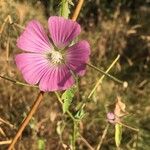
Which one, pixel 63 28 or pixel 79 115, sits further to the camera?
pixel 79 115


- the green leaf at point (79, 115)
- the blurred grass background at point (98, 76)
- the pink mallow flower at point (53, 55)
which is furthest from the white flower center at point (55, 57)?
the blurred grass background at point (98, 76)

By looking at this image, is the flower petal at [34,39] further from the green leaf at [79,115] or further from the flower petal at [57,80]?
the green leaf at [79,115]

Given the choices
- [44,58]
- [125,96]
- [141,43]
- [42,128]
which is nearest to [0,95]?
[42,128]

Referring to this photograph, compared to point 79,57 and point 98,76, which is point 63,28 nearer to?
point 79,57

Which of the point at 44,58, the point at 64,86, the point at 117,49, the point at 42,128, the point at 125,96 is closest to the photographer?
the point at 64,86

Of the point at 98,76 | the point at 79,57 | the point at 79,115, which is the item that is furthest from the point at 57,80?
the point at 98,76

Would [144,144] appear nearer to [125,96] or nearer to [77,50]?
[125,96]

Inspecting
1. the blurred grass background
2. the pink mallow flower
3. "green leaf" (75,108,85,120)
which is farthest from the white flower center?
the blurred grass background
